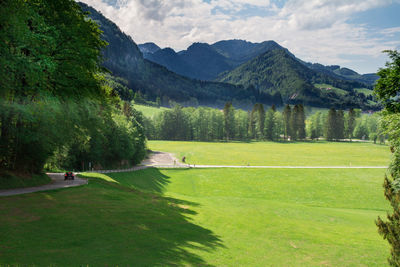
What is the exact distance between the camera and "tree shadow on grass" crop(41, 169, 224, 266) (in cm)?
971

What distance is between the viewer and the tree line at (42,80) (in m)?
13.2

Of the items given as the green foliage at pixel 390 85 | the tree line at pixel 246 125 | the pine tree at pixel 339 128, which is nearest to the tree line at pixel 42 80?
the green foliage at pixel 390 85

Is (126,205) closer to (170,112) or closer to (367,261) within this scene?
(367,261)

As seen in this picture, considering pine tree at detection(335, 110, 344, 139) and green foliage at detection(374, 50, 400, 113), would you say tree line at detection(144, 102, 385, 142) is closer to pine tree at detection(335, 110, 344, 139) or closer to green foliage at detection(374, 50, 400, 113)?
pine tree at detection(335, 110, 344, 139)

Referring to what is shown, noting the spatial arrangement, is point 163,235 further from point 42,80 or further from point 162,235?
point 42,80

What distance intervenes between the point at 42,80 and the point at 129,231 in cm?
983

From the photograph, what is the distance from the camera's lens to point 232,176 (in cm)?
4791

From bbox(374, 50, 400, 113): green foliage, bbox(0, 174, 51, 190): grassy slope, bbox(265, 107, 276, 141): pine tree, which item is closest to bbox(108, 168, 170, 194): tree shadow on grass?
bbox(0, 174, 51, 190): grassy slope

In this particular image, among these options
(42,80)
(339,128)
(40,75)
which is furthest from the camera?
(339,128)

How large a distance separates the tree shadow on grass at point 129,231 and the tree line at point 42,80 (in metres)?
4.92

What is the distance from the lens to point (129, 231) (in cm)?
1226

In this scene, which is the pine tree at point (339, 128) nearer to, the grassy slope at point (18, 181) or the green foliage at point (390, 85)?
the green foliage at point (390, 85)

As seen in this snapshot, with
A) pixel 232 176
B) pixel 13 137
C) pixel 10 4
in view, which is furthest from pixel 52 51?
pixel 232 176

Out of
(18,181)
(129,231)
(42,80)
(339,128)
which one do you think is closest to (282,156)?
(18,181)
